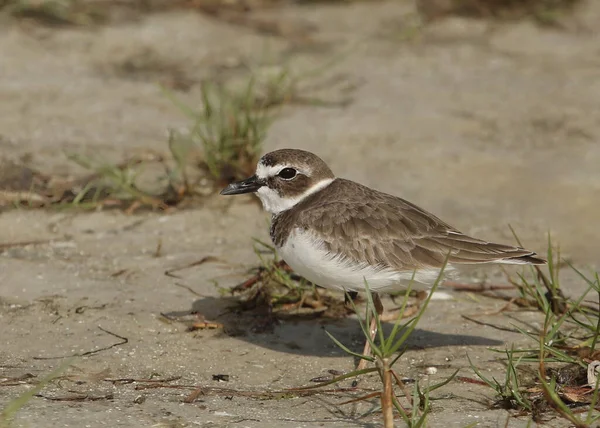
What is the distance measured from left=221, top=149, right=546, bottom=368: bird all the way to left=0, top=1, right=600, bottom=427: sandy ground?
1.60 ft

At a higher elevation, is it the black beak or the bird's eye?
the bird's eye

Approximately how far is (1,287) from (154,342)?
1082mm

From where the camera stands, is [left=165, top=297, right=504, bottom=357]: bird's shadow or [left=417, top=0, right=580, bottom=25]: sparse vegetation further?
[left=417, top=0, right=580, bottom=25]: sparse vegetation

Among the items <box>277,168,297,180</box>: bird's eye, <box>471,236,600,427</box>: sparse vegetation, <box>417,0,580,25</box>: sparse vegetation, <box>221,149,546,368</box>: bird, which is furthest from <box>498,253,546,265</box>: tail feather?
<box>417,0,580,25</box>: sparse vegetation

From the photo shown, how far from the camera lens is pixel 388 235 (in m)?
4.98

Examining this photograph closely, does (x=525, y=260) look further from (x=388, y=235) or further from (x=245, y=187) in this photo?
(x=245, y=187)

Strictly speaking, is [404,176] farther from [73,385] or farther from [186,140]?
[73,385]

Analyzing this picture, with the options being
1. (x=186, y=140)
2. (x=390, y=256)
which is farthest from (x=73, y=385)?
(x=186, y=140)

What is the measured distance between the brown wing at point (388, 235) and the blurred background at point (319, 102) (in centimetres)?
157

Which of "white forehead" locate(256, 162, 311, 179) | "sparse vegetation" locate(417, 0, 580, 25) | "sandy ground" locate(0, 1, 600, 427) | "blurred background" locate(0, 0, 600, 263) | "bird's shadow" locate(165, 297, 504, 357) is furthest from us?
"sparse vegetation" locate(417, 0, 580, 25)

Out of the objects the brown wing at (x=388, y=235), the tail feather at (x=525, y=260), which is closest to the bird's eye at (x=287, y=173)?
the brown wing at (x=388, y=235)

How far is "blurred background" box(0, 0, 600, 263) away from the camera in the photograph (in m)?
6.97

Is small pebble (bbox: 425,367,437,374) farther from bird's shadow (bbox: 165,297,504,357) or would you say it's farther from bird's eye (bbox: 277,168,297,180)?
bird's eye (bbox: 277,168,297,180)

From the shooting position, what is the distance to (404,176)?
729 cm
